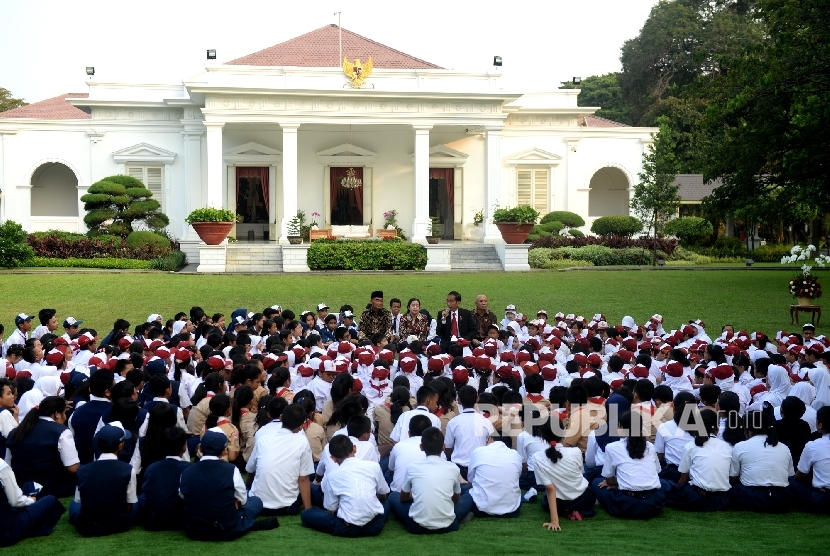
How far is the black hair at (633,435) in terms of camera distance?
21.4 ft

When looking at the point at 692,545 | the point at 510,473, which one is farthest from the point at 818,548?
the point at 510,473

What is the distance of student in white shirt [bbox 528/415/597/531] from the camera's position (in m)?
6.38

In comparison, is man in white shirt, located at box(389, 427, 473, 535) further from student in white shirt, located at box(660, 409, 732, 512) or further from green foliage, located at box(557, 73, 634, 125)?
green foliage, located at box(557, 73, 634, 125)

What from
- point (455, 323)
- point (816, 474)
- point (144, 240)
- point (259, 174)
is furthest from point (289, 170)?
point (816, 474)

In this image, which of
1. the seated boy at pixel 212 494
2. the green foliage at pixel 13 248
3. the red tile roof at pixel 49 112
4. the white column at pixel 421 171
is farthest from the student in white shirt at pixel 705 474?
the red tile roof at pixel 49 112

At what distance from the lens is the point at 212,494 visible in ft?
19.3

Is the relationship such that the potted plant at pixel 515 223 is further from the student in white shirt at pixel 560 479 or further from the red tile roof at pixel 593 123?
the student in white shirt at pixel 560 479

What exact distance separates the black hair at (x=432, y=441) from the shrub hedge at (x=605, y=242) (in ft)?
76.1

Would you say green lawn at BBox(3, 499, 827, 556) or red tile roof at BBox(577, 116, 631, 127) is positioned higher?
red tile roof at BBox(577, 116, 631, 127)

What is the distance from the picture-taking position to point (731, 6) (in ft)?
173

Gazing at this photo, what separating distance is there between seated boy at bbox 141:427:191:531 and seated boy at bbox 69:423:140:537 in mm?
147

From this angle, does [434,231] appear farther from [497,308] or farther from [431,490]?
[431,490]

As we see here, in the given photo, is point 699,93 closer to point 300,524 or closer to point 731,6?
point 300,524

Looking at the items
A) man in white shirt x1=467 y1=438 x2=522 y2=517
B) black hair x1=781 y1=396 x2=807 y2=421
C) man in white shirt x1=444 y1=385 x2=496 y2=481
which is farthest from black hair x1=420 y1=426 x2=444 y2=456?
black hair x1=781 y1=396 x2=807 y2=421
